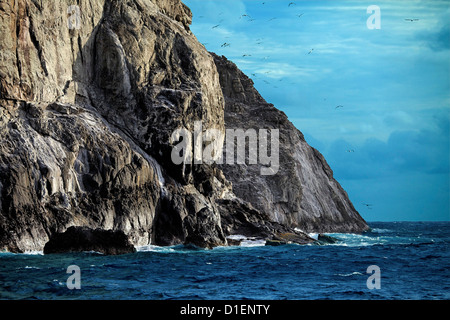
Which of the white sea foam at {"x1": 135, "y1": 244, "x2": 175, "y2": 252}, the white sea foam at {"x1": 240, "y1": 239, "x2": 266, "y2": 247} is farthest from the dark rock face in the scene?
the white sea foam at {"x1": 240, "y1": 239, "x2": 266, "y2": 247}

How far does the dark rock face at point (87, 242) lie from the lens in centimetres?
3952

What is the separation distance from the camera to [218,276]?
32.5 meters

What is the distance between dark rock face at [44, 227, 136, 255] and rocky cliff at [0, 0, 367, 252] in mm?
1014

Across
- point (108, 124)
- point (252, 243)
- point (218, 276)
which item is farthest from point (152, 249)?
point (218, 276)

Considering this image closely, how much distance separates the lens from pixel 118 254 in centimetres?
4069

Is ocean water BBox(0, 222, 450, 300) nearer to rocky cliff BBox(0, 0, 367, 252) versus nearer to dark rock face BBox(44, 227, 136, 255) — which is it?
dark rock face BBox(44, 227, 136, 255)

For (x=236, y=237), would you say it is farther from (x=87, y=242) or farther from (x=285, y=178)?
(x=285, y=178)

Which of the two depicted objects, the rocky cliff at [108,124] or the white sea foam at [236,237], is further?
the white sea foam at [236,237]

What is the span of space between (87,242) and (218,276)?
11163 millimetres

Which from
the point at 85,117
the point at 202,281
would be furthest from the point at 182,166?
the point at 202,281

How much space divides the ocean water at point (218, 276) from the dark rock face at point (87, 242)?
3.33ft

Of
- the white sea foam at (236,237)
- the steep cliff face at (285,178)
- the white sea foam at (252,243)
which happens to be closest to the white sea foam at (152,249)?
the white sea foam at (236,237)

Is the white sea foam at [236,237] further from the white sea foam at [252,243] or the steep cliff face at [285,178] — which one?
the steep cliff face at [285,178]
